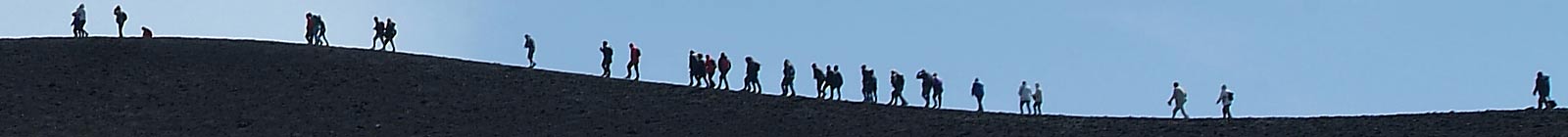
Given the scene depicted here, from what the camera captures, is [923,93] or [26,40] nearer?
[923,93]

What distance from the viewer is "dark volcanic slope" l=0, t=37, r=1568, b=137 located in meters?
50.2

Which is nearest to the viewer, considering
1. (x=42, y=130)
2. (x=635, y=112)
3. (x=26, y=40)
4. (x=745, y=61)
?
(x=42, y=130)

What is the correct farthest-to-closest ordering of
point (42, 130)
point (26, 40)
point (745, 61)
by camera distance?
1. point (26, 40)
2. point (745, 61)
3. point (42, 130)

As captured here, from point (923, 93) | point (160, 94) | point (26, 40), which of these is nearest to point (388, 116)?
point (160, 94)

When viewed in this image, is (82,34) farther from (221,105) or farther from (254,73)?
(221,105)

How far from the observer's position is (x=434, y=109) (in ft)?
174

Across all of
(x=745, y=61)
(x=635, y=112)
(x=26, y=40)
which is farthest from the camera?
(x=26, y=40)

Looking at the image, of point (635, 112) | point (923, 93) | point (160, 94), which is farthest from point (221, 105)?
point (923, 93)

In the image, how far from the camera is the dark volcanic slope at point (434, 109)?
50250 mm

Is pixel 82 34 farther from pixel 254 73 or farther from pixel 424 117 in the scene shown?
pixel 424 117

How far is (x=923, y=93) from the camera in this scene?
178 ft

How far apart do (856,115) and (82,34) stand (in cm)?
1632

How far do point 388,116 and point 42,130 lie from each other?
454cm

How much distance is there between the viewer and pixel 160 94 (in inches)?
2132
